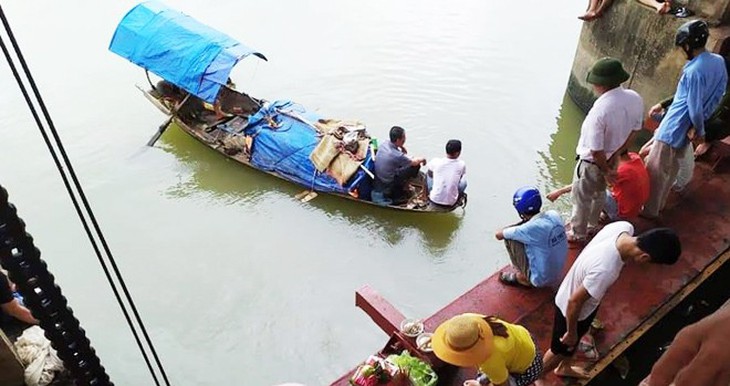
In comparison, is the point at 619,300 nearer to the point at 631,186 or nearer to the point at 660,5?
the point at 631,186

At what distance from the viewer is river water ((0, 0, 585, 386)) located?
234 inches

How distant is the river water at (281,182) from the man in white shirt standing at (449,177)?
49 cm

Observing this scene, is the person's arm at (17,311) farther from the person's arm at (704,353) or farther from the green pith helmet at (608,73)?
the person's arm at (704,353)

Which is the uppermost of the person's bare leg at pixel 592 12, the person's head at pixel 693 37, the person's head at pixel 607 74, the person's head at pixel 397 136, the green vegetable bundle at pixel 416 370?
the person's head at pixel 693 37

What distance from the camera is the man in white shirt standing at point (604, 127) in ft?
12.0

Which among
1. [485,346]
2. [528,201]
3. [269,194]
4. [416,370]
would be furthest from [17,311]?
[528,201]

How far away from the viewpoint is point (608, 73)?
11.9 feet

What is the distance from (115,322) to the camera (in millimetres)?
6074

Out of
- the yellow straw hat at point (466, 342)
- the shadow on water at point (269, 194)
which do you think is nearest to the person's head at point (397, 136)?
the shadow on water at point (269, 194)

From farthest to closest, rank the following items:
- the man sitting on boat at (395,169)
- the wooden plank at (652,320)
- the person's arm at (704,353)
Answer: the man sitting on boat at (395,169)
the wooden plank at (652,320)
the person's arm at (704,353)

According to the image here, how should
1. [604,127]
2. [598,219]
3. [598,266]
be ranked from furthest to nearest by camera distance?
[598,219], [604,127], [598,266]

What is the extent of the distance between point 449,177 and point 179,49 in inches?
176

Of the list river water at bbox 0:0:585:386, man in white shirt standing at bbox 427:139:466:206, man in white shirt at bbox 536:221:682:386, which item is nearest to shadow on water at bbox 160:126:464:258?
river water at bbox 0:0:585:386

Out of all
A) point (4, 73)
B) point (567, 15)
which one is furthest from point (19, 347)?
point (567, 15)
